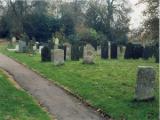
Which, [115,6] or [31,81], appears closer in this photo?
[31,81]

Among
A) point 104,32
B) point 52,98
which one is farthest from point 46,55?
point 104,32

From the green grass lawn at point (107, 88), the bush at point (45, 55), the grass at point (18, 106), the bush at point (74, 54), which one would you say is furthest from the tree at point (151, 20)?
the bush at point (74, 54)

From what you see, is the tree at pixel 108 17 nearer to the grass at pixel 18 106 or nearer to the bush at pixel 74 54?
the bush at pixel 74 54

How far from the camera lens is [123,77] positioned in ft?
56.9

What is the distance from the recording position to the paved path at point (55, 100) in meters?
10.5

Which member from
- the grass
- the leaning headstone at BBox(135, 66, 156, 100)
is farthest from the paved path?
the leaning headstone at BBox(135, 66, 156, 100)

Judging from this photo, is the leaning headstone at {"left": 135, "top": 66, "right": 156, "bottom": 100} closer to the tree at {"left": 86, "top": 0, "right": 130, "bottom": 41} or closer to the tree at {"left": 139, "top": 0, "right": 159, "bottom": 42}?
the tree at {"left": 139, "top": 0, "right": 159, "bottom": 42}

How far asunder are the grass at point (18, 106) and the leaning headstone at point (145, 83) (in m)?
2.92

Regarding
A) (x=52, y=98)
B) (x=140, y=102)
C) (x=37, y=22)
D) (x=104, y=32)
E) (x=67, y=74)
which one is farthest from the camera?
(x=37, y=22)

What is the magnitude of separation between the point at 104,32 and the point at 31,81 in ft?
129

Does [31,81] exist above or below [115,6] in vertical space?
below

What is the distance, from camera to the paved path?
Result: 10458 millimetres

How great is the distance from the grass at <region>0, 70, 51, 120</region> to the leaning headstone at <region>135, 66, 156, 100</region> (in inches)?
115

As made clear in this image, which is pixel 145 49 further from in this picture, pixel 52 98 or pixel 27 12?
pixel 27 12
